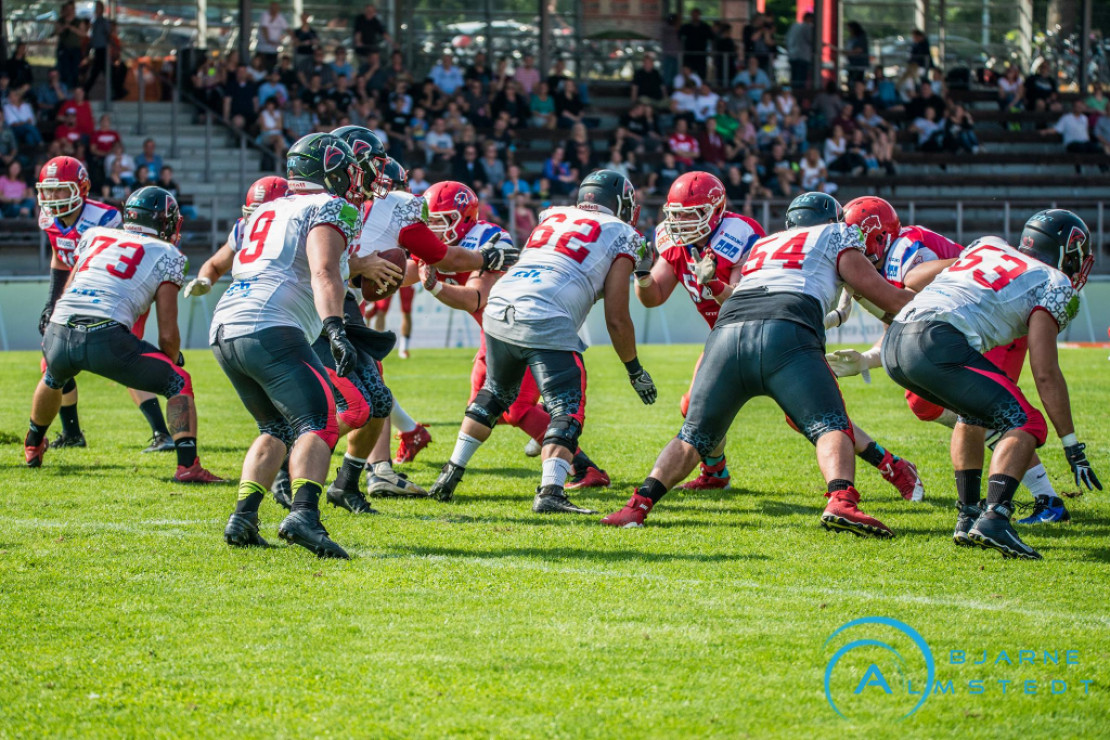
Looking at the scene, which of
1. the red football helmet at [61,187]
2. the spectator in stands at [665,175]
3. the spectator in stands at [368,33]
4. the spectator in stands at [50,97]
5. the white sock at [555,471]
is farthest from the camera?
the spectator in stands at [368,33]

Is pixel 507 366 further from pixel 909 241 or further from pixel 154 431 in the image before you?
pixel 154 431

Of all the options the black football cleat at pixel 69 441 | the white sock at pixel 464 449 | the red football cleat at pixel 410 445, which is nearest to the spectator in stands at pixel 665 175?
the red football cleat at pixel 410 445

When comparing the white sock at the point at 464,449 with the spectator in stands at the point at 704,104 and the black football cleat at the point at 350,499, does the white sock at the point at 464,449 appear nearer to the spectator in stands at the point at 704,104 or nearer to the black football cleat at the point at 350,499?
the black football cleat at the point at 350,499

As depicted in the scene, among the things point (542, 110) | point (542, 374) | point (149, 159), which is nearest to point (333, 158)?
point (542, 374)

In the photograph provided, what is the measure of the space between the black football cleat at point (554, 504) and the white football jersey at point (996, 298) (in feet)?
6.26

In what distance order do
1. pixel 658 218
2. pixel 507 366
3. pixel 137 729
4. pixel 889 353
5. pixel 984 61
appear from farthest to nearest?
pixel 984 61 → pixel 658 218 → pixel 507 366 → pixel 889 353 → pixel 137 729

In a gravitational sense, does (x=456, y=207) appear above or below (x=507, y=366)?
above

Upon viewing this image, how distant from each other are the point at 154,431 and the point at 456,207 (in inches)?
107

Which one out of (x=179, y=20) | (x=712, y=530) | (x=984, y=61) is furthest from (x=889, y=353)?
(x=984, y=61)

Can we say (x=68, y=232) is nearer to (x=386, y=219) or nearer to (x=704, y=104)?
(x=386, y=219)

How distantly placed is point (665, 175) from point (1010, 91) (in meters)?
10.2

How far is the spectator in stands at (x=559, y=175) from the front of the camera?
21844 mm

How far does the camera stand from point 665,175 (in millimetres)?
23125

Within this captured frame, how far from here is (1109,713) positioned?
3770 millimetres
